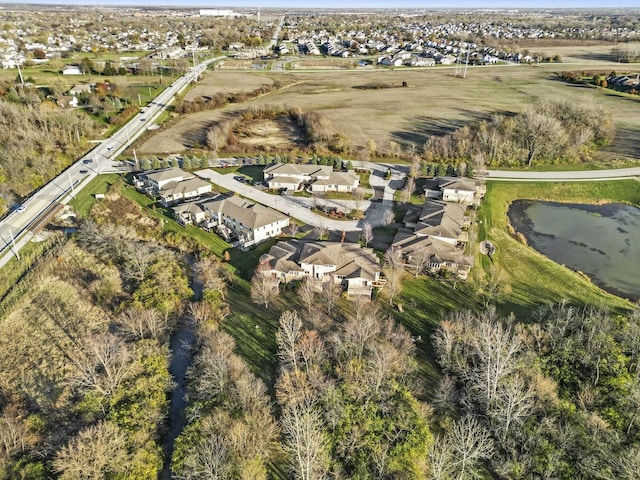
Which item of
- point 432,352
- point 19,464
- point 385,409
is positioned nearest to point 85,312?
point 19,464

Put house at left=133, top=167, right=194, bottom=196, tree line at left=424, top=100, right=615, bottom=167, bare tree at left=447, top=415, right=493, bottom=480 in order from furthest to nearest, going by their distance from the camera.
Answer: tree line at left=424, top=100, right=615, bottom=167
house at left=133, top=167, right=194, bottom=196
bare tree at left=447, top=415, right=493, bottom=480

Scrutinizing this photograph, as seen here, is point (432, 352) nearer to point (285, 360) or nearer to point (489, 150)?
point (285, 360)

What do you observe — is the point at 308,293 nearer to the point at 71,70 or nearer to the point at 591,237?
the point at 591,237

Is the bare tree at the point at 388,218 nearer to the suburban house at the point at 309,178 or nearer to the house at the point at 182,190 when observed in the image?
the suburban house at the point at 309,178

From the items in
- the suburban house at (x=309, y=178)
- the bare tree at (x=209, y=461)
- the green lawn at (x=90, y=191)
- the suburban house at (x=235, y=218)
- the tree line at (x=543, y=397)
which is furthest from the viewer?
the suburban house at (x=309, y=178)

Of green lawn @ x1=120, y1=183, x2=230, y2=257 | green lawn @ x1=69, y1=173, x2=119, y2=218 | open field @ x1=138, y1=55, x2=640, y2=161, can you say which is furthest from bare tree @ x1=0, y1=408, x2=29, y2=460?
open field @ x1=138, y1=55, x2=640, y2=161

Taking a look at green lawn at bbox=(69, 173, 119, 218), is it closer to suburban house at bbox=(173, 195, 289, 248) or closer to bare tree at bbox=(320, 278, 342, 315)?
suburban house at bbox=(173, 195, 289, 248)

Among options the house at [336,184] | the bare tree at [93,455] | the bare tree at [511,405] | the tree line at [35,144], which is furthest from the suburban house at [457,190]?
the tree line at [35,144]
